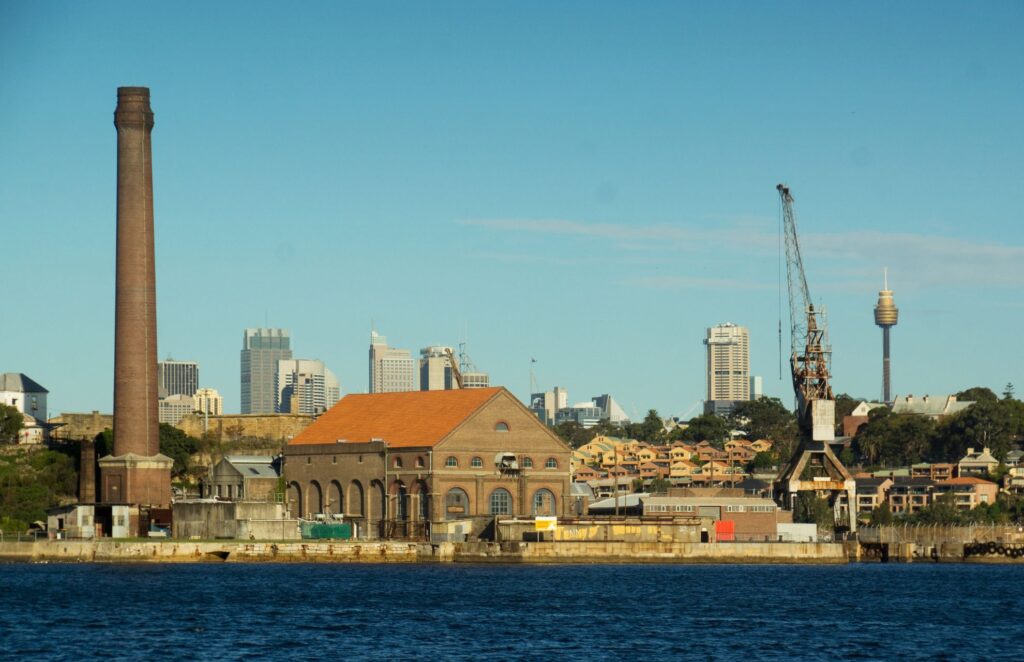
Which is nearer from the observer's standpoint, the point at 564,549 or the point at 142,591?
the point at 142,591

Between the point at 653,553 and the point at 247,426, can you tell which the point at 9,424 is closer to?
the point at 247,426

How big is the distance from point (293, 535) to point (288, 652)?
61584mm

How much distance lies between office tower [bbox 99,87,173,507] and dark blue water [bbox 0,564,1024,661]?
16.3 meters

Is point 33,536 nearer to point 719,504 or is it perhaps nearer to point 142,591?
point 142,591

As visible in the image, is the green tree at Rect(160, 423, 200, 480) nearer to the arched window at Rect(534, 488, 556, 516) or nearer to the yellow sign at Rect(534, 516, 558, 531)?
the arched window at Rect(534, 488, 556, 516)

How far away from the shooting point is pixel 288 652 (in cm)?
6494

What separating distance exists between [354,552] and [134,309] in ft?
77.0

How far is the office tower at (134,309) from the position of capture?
127188mm

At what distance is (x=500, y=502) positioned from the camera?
450ft

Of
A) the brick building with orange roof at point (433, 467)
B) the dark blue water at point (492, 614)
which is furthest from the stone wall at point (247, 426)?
the dark blue water at point (492, 614)

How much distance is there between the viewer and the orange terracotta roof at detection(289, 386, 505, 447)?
453 ft

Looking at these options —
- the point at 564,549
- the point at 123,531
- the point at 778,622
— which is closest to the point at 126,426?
the point at 123,531

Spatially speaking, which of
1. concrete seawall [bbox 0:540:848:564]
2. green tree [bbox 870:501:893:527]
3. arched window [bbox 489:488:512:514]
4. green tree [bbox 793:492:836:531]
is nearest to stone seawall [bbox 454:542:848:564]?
concrete seawall [bbox 0:540:848:564]

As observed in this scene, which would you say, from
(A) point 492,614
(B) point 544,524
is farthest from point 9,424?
(A) point 492,614
